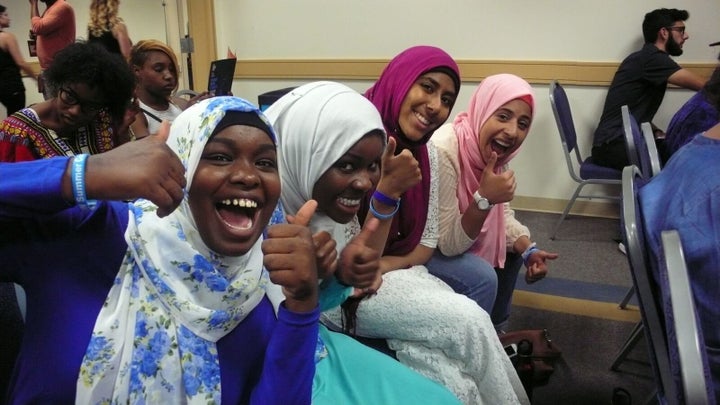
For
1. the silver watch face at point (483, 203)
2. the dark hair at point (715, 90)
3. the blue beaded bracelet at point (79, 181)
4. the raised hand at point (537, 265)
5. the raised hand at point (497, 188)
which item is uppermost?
the dark hair at point (715, 90)

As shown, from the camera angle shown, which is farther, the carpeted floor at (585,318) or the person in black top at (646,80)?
the person in black top at (646,80)

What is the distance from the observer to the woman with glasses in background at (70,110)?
156cm

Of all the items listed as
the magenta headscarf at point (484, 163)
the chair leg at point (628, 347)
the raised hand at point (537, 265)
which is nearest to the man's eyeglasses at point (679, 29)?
the magenta headscarf at point (484, 163)

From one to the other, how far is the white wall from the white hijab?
3070 mm

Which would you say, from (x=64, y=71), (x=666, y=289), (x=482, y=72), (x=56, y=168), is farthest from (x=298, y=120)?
(x=482, y=72)

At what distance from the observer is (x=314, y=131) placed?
3.48 feet

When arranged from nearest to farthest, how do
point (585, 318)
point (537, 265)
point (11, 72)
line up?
point (537, 265)
point (585, 318)
point (11, 72)

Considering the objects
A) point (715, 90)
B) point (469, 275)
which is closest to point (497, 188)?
point (469, 275)

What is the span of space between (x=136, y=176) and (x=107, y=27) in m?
3.07

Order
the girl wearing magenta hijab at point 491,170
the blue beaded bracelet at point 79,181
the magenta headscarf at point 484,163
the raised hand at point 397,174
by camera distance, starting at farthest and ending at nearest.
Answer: the magenta headscarf at point 484,163 → the girl wearing magenta hijab at point 491,170 → the raised hand at point 397,174 → the blue beaded bracelet at point 79,181

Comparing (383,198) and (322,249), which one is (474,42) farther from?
(322,249)

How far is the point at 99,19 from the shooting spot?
322 centimetres

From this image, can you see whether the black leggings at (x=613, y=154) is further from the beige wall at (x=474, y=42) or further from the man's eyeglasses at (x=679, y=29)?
the man's eyeglasses at (x=679, y=29)

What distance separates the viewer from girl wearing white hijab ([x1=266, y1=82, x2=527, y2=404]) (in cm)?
106
